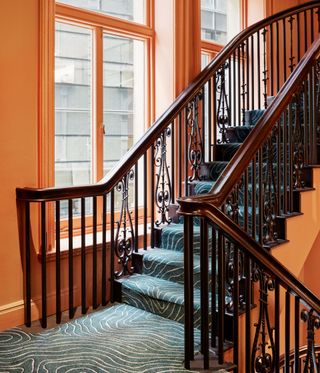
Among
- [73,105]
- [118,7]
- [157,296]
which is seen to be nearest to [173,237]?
[157,296]

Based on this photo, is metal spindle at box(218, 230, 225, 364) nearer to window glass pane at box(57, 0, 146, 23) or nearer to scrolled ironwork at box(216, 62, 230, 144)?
scrolled ironwork at box(216, 62, 230, 144)

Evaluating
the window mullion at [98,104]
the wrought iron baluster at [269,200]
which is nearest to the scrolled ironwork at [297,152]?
the wrought iron baluster at [269,200]

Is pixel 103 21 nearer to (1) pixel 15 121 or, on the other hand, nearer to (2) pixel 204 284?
(1) pixel 15 121

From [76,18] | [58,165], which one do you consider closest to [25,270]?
[58,165]

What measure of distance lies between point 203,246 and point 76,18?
2335 mm

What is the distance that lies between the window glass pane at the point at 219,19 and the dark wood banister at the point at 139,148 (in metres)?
0.72

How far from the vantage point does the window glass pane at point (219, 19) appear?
5.03 meters

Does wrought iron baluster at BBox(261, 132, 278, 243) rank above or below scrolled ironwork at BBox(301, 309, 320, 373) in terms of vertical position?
above

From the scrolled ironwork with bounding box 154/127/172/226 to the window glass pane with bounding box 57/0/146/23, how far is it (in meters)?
1.14

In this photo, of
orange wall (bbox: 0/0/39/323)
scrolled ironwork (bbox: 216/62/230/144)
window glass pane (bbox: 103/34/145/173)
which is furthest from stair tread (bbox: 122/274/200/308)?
scrolled ironwork (bbox: 216/62/230/144)

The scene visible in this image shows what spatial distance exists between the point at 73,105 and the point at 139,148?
0.74 metres

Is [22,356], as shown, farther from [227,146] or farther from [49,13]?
[227,146]

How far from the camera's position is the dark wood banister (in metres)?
2.85

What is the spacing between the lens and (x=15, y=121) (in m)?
2.93
